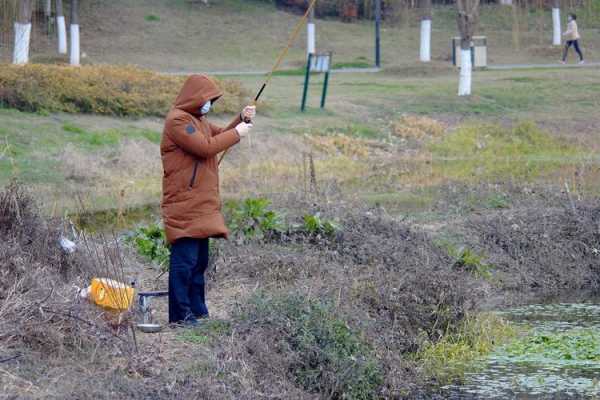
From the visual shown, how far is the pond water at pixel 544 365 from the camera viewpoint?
A: 827 cm

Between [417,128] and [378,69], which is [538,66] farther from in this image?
[417,128]

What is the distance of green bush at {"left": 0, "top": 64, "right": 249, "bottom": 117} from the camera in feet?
65.9

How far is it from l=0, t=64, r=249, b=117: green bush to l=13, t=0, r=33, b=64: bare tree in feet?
12.0

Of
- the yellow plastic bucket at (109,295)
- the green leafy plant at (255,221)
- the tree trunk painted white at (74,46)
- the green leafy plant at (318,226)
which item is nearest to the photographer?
the yellow plastic bucket at (109,295)

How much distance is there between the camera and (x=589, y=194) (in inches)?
592

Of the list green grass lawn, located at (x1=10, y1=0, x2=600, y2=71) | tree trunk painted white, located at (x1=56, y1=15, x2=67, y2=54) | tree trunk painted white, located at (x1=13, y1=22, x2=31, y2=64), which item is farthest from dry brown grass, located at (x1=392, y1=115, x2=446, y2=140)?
tree trunk painted white, located at (x1=56, y1=15, x2=67, y2=54)

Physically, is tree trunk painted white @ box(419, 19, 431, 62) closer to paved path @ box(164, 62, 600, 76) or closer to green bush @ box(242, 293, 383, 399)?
paved path @ box(164, 62, 600, 76)

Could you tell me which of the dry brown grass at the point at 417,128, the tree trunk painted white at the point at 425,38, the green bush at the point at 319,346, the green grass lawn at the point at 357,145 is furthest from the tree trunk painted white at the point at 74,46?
the green bush at the point at 319,346

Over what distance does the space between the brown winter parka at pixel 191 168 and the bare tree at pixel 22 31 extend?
1898 centimetres

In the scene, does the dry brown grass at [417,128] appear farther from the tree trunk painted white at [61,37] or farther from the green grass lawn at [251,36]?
the tree trunk painted white at [61,37]

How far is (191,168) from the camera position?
793 cm

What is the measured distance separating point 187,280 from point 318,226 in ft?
10.5

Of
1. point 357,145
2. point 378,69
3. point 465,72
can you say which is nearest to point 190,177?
point 357,145

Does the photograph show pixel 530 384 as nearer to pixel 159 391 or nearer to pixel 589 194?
pixel 159 391
